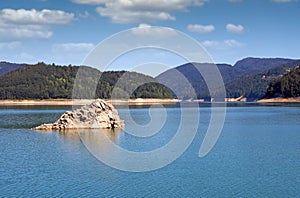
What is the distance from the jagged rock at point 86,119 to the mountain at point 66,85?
115 metres

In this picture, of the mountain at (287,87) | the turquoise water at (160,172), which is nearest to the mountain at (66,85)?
the mountain at (287,87)

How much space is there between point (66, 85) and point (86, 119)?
13855 cm

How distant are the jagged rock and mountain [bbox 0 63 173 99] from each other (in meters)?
115

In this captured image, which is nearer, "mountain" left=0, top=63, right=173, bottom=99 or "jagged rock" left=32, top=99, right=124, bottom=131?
"jagged rock" left=32, top=99, right=124, bottom=131

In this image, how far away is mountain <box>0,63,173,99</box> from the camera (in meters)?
169

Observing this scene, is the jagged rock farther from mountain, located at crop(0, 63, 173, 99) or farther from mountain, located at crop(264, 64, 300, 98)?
mountain, located at crop(0, 63, 173, 99)

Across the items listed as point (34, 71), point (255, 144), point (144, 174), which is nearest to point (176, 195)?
point (144, 174)

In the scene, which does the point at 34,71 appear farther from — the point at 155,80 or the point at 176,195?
the point at 176,195

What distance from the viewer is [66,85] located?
185375 millimetres

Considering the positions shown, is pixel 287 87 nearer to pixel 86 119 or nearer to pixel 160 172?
pixel 86 119

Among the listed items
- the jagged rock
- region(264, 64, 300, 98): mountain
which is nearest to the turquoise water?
the jagged rock

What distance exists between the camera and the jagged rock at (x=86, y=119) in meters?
50.0

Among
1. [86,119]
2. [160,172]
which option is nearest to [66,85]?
[86,119]

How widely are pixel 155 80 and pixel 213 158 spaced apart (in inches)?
6677
